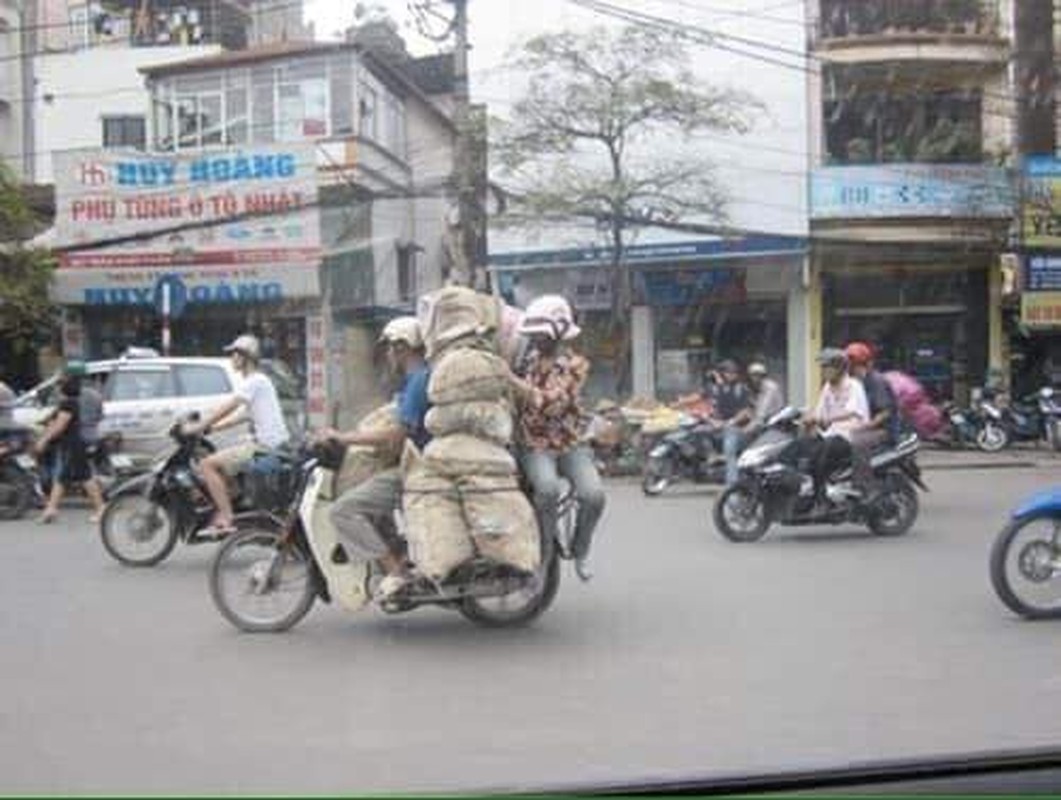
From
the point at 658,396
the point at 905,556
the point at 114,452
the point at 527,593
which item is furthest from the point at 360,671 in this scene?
the point at 114,452

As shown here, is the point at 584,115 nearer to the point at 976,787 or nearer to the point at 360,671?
the point at 360,671

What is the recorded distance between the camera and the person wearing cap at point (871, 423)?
763 centimetres

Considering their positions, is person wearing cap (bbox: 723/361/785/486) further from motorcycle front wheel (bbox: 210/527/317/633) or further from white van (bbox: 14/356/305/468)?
white van (bbox: 14/356/305/468)

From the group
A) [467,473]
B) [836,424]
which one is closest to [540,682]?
[467,473]

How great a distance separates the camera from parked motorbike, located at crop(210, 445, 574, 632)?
555 cm

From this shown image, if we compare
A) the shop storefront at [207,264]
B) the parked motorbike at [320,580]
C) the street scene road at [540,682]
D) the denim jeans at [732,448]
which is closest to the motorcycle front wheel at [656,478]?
the denim jeans at [732,448]

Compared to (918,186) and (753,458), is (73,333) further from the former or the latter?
(753,458)

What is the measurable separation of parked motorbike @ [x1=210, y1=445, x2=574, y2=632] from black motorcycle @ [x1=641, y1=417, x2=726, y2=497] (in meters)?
2.69

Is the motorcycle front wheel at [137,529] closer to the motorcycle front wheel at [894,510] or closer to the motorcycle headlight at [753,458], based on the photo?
the motorcycle headlight at [753,458]

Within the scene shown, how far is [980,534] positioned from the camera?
8.05 metres

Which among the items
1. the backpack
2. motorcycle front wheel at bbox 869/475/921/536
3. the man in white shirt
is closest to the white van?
the man in white shirt

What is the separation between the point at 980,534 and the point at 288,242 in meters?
5.67

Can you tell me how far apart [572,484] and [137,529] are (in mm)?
3168

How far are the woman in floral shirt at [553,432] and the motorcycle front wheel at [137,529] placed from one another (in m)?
2.93
